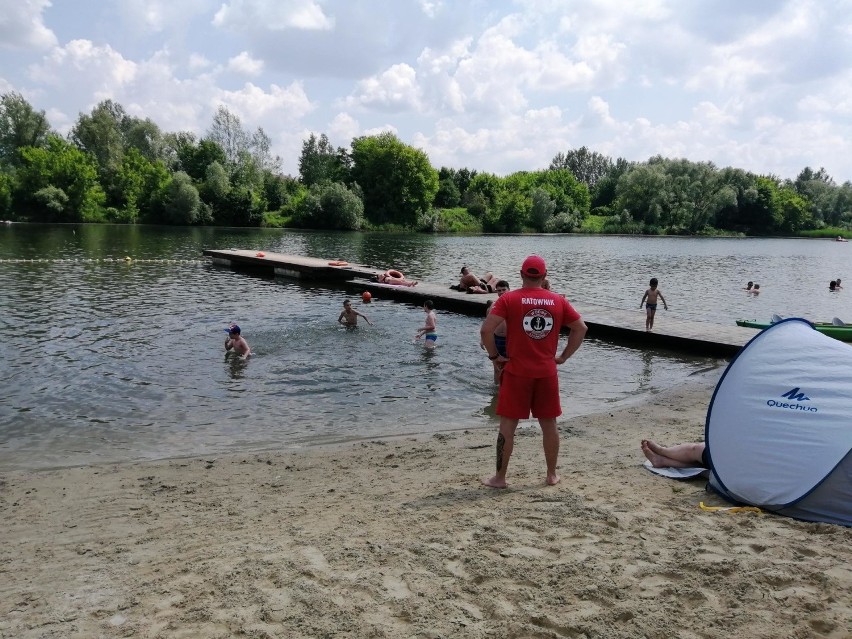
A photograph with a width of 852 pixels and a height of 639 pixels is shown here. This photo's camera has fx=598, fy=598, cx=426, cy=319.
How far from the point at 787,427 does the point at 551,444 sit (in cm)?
203

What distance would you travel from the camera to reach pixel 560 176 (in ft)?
401

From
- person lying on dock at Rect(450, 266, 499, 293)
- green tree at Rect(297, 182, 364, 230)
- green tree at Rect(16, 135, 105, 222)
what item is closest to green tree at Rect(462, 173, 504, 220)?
green tree at Rect(297, 182, 364, 230)

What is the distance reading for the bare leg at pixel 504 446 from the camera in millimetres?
5691

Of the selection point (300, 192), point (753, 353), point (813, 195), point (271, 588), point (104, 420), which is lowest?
point (104, 420)

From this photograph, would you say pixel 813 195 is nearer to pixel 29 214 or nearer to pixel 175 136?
pixel 175 136

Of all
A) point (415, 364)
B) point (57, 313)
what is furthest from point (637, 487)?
point (57, 313)

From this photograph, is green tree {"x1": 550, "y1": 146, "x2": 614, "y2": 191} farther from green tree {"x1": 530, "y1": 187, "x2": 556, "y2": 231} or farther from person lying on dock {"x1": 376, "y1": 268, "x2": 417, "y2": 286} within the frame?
person lying on dock {"x1": 376, "y1": 268, "x2": 417, "y2": 286}

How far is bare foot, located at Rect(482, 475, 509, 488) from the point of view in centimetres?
585

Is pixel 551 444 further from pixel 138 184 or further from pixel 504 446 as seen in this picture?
pixel 138 184

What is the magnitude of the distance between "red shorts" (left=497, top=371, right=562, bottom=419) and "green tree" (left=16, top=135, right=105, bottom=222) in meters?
82.7

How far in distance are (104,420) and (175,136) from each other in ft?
344

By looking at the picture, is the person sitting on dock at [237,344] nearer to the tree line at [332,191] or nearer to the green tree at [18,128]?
the tree line at [332,191]

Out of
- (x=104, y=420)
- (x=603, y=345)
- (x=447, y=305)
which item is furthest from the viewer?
(x=447, y=305)

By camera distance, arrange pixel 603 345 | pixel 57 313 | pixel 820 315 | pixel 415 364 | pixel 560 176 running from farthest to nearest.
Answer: pixel 560 176 < pixel 820 315 < pixel 57 313 < pixel 603 345 < pixel 415 364
